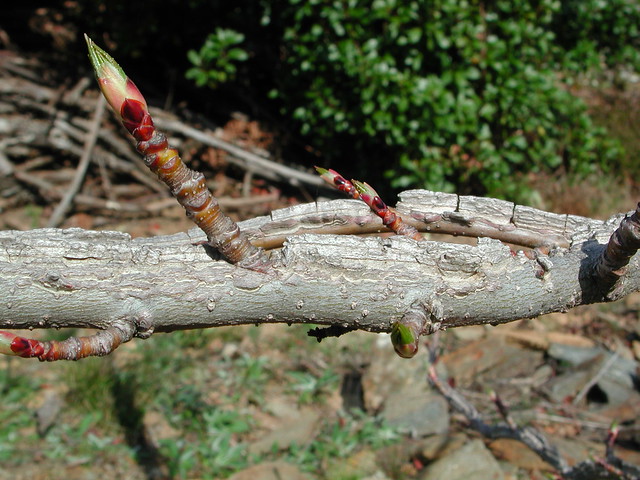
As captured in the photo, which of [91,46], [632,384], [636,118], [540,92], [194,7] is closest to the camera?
[91,46]

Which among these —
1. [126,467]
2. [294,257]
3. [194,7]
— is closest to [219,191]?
[194,7]

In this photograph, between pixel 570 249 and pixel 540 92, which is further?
pixel 540 92

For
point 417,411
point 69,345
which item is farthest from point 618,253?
point 417,411

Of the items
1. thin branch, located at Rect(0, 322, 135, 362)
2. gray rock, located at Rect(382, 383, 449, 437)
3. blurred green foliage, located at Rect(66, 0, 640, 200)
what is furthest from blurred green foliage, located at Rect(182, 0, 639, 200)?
thin branch, located at Rect(0, 322, 135, 362)

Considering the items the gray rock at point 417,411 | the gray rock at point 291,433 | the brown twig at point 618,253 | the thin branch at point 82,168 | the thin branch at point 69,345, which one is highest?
the thin branch at point 82,168

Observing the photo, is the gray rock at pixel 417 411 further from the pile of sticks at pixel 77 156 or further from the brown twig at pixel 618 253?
the brown twig at pixel 618 253

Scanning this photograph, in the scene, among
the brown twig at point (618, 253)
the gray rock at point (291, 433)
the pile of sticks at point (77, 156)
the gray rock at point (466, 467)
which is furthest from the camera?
the pile of sticks at point (77, 156)

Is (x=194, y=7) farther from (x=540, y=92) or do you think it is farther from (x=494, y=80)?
(x=540, y=92)

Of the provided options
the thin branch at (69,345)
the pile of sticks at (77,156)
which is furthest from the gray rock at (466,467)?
the thin branch at (69,345)
